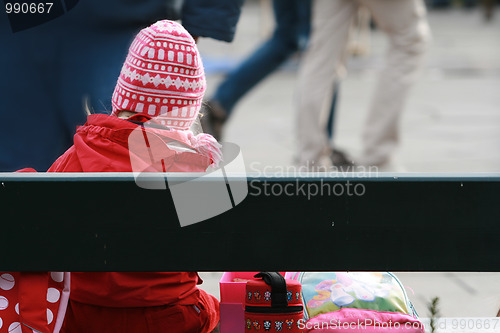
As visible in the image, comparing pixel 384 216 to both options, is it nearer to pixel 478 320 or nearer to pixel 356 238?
pixel 356 238

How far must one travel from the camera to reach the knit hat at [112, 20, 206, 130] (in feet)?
7.29

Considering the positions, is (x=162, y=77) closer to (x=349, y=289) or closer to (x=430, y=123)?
(x=349, y=289)

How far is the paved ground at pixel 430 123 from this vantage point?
357 centimetres

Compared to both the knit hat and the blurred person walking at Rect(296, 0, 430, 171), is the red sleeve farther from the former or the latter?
the blurred person walking at Rect(296, 0, 430, 171)

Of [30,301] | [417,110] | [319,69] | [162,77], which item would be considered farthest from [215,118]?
[30,301]

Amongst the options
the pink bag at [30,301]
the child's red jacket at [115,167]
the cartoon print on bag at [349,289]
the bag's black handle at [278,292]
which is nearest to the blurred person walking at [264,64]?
the cartoon print on bag at [349,289]

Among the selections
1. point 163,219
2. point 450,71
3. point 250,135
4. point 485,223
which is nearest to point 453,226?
point 485,223

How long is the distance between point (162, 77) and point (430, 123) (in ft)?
17.4

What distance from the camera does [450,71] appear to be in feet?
32.8

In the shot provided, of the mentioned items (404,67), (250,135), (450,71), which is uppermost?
(404,67)

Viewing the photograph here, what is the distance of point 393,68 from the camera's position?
5043 mm

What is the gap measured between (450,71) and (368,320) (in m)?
8.42

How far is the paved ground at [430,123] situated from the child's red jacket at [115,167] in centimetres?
136

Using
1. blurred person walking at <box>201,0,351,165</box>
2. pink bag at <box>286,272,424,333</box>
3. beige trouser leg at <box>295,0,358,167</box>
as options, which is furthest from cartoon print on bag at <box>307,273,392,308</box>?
blurred person walking at <box>201,0,351,165</box>
